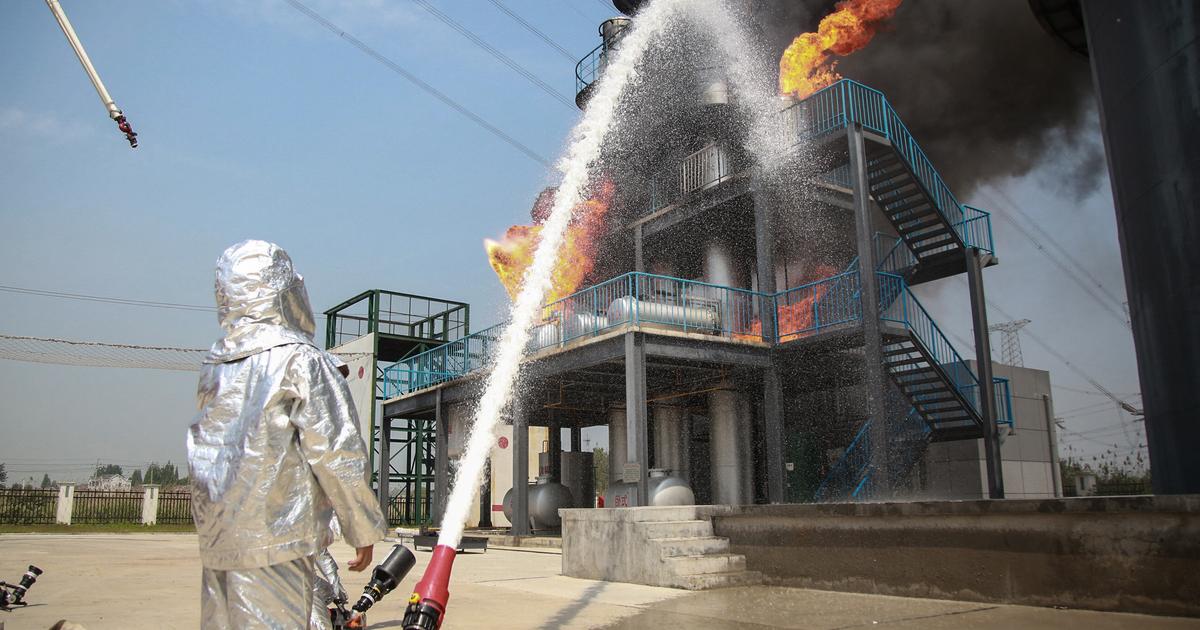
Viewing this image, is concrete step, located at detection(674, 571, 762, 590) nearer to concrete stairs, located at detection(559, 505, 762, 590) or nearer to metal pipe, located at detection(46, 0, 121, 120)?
concrete stairs, located at detection(559, 505, 762, 590)

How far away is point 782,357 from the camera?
57.1 feet

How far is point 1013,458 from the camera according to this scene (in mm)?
20125

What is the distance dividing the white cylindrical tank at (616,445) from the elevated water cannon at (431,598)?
15.9 metres

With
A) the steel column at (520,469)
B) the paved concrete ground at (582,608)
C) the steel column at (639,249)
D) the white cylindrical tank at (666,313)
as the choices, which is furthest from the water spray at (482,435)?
the steel column at (520,469)

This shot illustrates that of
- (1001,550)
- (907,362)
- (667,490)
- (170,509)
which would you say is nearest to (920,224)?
(907,362)

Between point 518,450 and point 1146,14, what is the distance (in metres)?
14.9

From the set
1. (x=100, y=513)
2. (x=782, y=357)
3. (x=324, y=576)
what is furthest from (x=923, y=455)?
(x=100, y=513)

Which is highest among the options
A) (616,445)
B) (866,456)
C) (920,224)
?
(920,224)

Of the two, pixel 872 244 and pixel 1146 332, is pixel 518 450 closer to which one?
pixel 872 244

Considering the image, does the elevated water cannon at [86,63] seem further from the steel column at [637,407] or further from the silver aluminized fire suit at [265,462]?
the steel column at [637,407]

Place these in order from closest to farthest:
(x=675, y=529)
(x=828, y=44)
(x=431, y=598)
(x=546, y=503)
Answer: (x=431, y=598), (x=675, y=529), (x=828, y=44), (x=546, y=503)

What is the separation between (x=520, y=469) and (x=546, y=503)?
285cm

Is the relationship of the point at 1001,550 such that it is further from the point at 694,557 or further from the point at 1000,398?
the point at 1000,398

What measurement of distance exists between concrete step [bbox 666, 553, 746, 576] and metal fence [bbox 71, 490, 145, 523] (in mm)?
33110
